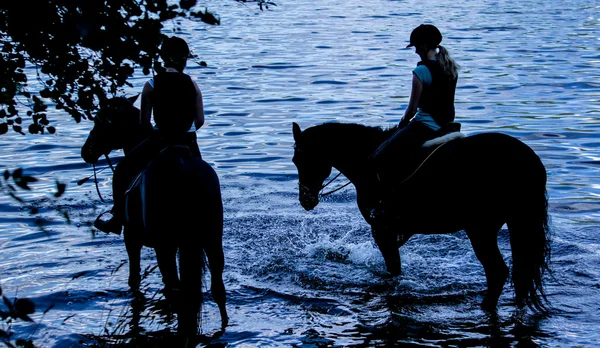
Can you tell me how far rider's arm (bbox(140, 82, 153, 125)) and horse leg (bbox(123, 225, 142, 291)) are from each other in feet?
3.91

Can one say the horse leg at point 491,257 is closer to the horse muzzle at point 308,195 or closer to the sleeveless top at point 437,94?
the sleeveless top at point 437,94

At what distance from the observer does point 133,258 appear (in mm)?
8477

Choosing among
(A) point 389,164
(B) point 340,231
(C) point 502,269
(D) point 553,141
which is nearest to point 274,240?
(B) point 340,231

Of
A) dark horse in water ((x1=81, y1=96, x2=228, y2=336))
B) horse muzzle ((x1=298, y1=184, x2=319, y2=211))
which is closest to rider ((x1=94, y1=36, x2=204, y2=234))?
dark horse in water ((x1=81, y1=96, x2=228, y2=336))

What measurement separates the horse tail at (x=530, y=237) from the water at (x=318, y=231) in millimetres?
277

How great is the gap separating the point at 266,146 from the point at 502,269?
30.4 feet

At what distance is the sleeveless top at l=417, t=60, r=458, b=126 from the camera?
8.17 metres

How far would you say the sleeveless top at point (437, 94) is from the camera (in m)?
8.17

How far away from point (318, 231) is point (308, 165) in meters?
2.13

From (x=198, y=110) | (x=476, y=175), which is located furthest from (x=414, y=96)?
(x=198, y=110)

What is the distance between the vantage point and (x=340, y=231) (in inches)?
436

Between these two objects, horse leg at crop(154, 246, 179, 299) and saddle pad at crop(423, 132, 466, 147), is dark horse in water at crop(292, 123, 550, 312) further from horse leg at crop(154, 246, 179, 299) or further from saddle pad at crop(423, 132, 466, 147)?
horse leg at crop(154, 246, 179, 299)

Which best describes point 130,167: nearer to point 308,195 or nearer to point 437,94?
point 308,195

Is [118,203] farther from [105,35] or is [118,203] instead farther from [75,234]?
[105,35]
